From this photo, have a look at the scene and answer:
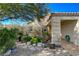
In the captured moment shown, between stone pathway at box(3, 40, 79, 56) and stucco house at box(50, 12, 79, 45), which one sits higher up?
stucco house at box(50, 12, 79, 45)

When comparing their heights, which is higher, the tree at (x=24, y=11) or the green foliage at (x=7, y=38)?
the tree at (x=24, y=11)

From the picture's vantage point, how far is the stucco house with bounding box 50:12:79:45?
4.20 m

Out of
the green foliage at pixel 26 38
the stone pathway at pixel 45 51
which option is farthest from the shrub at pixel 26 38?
the stone pathway at pixel 45 51

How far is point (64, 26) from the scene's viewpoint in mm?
4203

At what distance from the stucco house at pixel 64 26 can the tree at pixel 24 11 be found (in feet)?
0.85

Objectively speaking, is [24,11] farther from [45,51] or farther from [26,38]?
[45,51]

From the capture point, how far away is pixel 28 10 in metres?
4.30

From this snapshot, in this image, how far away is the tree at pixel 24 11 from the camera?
427 cm

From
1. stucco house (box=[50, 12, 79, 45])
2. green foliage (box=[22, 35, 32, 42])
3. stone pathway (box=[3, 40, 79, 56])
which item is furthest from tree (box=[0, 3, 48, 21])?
stone pathway (box=[3, 40, 79, 56])

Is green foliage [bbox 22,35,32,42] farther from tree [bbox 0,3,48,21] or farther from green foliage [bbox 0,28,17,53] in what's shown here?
tree [bbox 0,3,48,21]

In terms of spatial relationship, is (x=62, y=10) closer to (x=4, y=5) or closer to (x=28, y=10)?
(x=28, y=10)

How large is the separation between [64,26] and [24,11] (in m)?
0.89

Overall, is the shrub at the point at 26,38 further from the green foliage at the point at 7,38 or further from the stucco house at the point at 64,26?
the stucco house at the point at 64,26

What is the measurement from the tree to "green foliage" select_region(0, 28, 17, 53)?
31 centimetres
